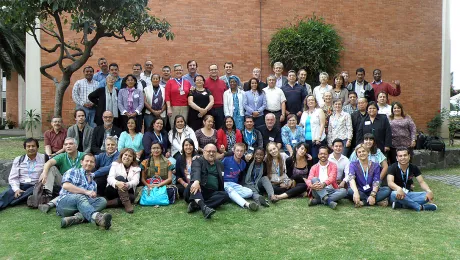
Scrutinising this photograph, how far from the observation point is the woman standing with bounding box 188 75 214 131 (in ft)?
25.2

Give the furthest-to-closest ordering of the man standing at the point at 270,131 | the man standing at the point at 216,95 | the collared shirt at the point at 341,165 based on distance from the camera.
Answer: the man standing at the point at 216,95 → the man standing at the point at 270,131 → the collared shirt at the point at 341,165

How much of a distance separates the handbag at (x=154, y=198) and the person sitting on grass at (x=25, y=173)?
5.93 feet

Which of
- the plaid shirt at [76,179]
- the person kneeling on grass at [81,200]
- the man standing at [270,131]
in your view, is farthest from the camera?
the man standing at [270,131]

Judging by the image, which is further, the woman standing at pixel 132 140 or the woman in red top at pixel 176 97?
the woman in red top at pixel 176 97

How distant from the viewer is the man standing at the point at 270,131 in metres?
7.53

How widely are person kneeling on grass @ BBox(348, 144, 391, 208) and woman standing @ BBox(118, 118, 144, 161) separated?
3.67 metres

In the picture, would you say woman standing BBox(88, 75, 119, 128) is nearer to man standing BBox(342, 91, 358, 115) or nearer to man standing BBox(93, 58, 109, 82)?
man standing BBox(93, 58, 109, 82)

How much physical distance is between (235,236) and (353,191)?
2.45 metres

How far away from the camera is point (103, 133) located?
713 centimetres

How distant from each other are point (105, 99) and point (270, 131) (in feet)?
10.8

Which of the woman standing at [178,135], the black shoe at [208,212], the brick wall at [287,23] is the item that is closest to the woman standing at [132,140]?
the woman standing at [178,135]

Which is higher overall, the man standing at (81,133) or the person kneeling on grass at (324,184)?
the man standing at (81,133)

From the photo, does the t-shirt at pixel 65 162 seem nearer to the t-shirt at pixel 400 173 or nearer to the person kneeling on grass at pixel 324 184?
the person kneeling on grass at pixel 324 184

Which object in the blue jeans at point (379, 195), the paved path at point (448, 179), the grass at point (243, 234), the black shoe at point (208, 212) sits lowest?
the grass at point (243, 234)
